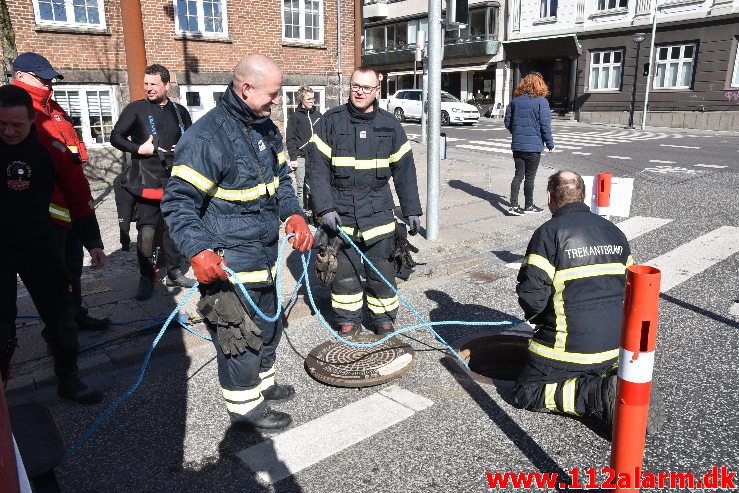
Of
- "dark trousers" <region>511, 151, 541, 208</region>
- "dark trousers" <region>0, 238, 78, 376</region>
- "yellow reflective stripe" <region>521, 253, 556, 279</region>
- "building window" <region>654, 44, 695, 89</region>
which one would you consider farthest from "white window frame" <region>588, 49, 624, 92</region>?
"dark trousers" <region>0, 238, 78, 376</region>

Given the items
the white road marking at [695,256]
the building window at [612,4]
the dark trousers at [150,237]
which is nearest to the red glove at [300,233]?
the dark trousers at [150,237]

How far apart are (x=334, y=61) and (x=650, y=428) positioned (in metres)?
14.9

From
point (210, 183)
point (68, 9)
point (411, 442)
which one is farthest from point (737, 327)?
point (68, 9)

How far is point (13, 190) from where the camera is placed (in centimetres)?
343

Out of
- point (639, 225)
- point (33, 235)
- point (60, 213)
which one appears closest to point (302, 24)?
point (639, 225)

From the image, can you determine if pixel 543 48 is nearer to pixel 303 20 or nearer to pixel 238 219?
pixel 303 20

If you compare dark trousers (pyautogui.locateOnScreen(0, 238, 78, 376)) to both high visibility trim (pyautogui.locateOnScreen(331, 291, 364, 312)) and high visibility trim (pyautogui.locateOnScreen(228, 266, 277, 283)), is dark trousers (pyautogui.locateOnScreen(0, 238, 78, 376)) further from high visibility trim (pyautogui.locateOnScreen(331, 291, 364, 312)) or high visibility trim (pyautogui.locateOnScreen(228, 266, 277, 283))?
high visibility trim (pyautogui.locateOnScreen(331, 291, 364, 312))

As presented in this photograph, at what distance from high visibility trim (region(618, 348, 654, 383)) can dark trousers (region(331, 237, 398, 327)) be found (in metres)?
2.55

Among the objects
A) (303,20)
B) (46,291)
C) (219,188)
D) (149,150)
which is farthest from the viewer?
(303,20)

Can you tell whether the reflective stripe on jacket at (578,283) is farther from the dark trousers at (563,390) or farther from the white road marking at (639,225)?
the white road marking at (639,225)

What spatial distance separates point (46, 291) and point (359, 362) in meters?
2.16

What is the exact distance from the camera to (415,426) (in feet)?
11.4

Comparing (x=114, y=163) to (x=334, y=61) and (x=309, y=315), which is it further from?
(x=309, y=315)

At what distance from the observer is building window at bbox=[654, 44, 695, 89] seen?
27562 millimetres
